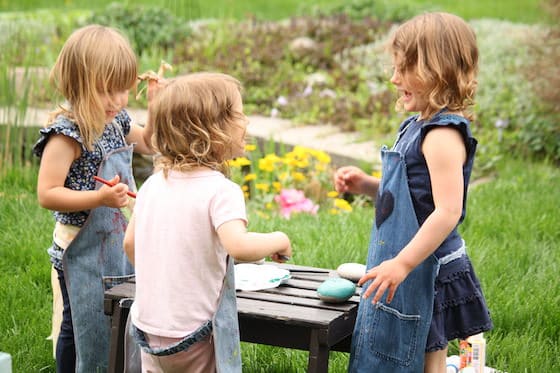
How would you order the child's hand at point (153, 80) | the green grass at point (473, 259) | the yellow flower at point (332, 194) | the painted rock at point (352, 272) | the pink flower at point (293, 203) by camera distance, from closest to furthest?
the painted rock at point (352, 272) → the child's hand at point (153, 80) → the green grass at point (473, 259) → the pink flower at point (293, 203) → the yellow flower at point (332, 194)

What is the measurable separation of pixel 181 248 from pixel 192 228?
0.21ft

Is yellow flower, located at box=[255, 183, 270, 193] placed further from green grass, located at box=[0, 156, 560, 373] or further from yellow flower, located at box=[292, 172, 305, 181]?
green grass, located at box=[0, 156, 560, 373]

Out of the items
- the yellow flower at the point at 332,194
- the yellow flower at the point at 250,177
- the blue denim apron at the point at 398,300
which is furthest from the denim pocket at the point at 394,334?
the yellow flower at the point at 250,177

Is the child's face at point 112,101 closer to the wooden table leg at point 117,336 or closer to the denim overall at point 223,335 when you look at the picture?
the wooden table leg at point 117,336

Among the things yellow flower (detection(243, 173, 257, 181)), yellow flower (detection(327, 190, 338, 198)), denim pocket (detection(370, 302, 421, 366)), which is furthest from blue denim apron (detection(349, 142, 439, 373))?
yellow flower (detection(243, 173, 257, 181))

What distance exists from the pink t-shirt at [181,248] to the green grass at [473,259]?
3.62ft

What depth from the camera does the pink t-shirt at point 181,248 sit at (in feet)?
8.00

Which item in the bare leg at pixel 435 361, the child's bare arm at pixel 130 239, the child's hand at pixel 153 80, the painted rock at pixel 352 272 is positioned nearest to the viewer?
the child's bare arm at pixel 130 239

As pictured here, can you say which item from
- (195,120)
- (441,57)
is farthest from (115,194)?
(441,57)

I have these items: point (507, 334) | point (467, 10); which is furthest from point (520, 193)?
point (467, 10)

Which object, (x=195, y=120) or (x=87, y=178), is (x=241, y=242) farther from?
(x=87, y=178)

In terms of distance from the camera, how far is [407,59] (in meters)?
2.69

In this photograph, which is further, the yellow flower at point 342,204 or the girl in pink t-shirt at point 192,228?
the yellow flower at point 342,204

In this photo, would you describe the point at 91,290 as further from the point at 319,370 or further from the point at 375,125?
the point at 375,125
